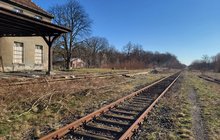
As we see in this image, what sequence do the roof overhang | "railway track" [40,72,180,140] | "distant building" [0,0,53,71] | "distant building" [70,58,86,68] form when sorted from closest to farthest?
"railway track" [40,72,180,140]
the roof overhang
"distant building" [0,0,53,71]
"distant building" [70,58,86,68]

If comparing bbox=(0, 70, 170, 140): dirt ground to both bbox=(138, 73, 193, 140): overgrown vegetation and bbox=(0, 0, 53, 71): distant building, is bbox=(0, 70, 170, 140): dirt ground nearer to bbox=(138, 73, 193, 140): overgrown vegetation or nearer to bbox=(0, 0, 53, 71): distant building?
bbox=(138, 73, 193, 140): overgrown vegetation

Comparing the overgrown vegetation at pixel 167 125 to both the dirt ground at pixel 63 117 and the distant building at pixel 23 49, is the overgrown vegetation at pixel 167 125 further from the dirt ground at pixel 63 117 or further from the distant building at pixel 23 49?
the distant building at pixel 23 49

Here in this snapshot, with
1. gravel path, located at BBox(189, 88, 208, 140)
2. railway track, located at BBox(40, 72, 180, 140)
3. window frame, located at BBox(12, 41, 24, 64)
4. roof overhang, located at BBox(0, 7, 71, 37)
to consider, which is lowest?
gravel path, located at BBox(189, 88, 208, 140)

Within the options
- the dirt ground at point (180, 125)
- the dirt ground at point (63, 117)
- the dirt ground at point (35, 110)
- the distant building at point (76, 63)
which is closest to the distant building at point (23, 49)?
the dirt ground at point (35, 110)

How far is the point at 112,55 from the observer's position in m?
110

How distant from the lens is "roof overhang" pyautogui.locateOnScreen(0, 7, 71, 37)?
12.3 m

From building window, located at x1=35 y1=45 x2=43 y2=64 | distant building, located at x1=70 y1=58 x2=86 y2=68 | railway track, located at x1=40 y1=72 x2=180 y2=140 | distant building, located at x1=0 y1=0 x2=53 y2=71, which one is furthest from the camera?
distant building, located at x1=70 y1=58 x2=86 y2=68

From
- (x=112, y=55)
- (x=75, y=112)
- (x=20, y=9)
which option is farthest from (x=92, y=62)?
(x=75, y=112)

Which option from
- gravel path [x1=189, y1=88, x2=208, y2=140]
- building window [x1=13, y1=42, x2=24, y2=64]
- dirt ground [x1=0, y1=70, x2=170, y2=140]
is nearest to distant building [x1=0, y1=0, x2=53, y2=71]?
building window [x1=13, y1=42, x2=24, y2=64]

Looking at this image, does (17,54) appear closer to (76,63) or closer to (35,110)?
(35,110)

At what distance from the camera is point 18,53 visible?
2316cm

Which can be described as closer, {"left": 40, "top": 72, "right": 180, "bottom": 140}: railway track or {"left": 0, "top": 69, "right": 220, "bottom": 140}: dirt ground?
{"left": 40, "top": 72, "right": 180, "bottom": 140}: railway track

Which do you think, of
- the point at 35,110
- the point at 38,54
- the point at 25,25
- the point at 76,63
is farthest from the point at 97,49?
the point at 35,110

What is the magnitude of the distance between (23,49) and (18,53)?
0.70 m
